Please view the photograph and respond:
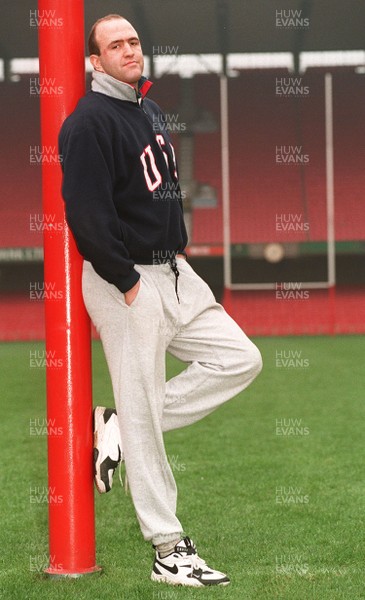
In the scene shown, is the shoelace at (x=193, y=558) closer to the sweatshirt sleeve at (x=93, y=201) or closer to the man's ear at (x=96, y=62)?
the sweatshirt sleeve at (x=93, y=201)

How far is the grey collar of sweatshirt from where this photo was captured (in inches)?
120

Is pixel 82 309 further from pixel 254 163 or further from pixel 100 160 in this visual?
pixel 254 163

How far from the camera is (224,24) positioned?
18.6 meters

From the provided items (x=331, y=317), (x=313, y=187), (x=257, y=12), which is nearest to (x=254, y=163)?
(x=313, y=187)

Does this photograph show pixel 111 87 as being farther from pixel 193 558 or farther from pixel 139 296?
pixel 193 558

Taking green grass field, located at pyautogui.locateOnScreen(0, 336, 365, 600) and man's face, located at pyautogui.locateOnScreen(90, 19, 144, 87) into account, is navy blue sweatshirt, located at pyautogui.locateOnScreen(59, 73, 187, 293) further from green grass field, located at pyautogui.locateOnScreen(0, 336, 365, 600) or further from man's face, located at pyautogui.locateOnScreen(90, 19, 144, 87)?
green grass field, located at pyautogui.locateOnScreen(0, 336, 365, 600)

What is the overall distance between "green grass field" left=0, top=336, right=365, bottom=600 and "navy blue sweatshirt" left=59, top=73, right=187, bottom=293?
101 cm

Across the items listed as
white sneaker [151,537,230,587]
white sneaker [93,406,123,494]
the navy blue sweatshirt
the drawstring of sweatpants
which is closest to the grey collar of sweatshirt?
the navy blue sweatshirt

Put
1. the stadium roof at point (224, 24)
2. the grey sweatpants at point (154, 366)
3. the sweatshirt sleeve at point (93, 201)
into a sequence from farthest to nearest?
1. the stadium roof at point (224, 24)
2. the grey sweatpants at point (154, 366)
3. the sweatshirt sleeve at point (93, 201)

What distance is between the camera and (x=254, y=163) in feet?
63.9

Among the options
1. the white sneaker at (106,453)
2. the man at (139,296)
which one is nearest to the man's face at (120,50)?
the man at (139,296)

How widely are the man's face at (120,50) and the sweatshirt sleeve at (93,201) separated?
10.5 inches

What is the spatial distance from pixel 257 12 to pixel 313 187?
3.43 meters

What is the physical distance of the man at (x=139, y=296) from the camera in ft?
9.55
